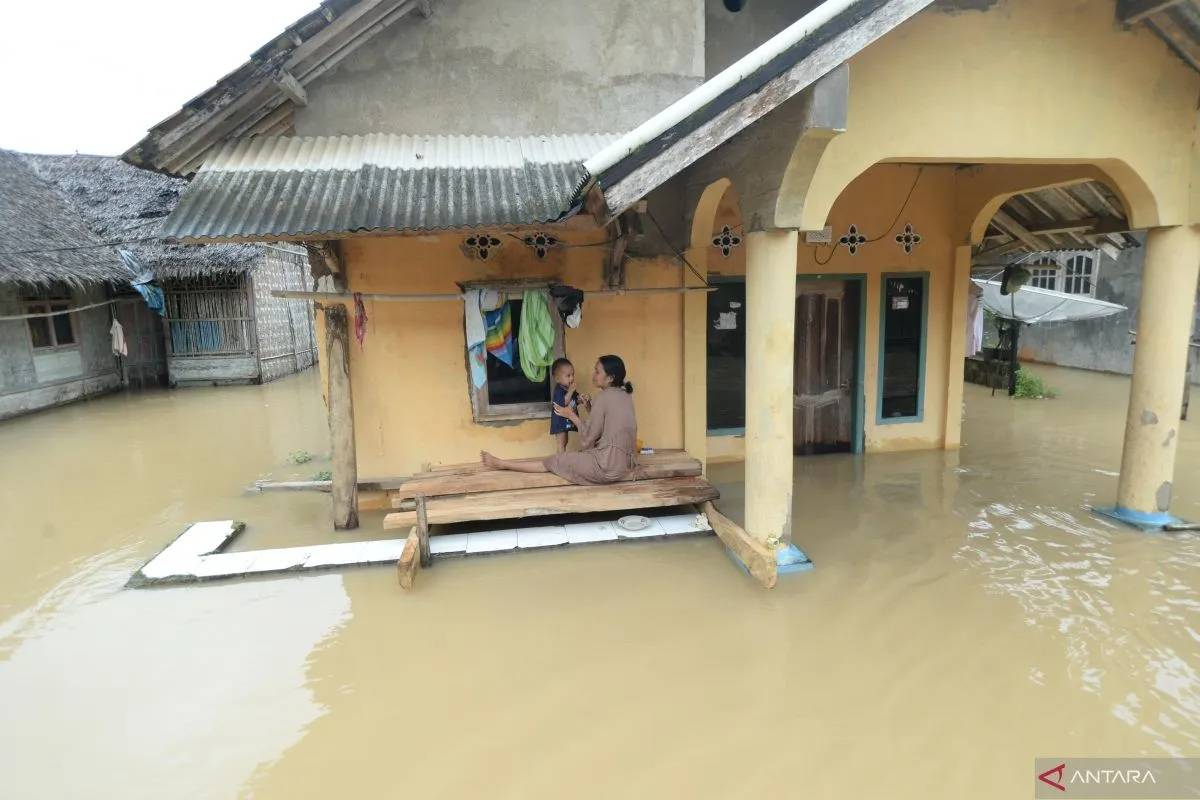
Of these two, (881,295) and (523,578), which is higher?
(881,295)

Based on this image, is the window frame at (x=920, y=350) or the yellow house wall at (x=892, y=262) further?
the window frame at (x=920, y=350)

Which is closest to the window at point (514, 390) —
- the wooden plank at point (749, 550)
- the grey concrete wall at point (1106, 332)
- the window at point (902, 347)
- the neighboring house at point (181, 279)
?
the wooden plank at point (749, 550)

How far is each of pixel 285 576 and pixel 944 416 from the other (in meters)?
7.90

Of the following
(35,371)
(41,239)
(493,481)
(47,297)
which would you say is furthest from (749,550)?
(47,297)

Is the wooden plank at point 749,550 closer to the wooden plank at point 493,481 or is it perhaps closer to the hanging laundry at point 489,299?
the wooden plank at point 493,481

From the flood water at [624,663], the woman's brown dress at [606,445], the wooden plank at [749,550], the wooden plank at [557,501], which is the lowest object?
the flood water at [624,663]

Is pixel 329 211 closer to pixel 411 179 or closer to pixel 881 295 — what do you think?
pixel 411 179

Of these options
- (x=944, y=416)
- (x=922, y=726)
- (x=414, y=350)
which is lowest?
(x=922, y=726)

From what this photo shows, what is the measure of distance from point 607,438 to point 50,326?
46.6 ft

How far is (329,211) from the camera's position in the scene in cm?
535

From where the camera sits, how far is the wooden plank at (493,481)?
6.07 metres

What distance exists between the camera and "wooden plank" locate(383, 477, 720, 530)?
5879 mm

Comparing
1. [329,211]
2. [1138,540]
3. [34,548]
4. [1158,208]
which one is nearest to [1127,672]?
[1138,540]

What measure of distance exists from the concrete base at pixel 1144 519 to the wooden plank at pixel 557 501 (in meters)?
3.67
